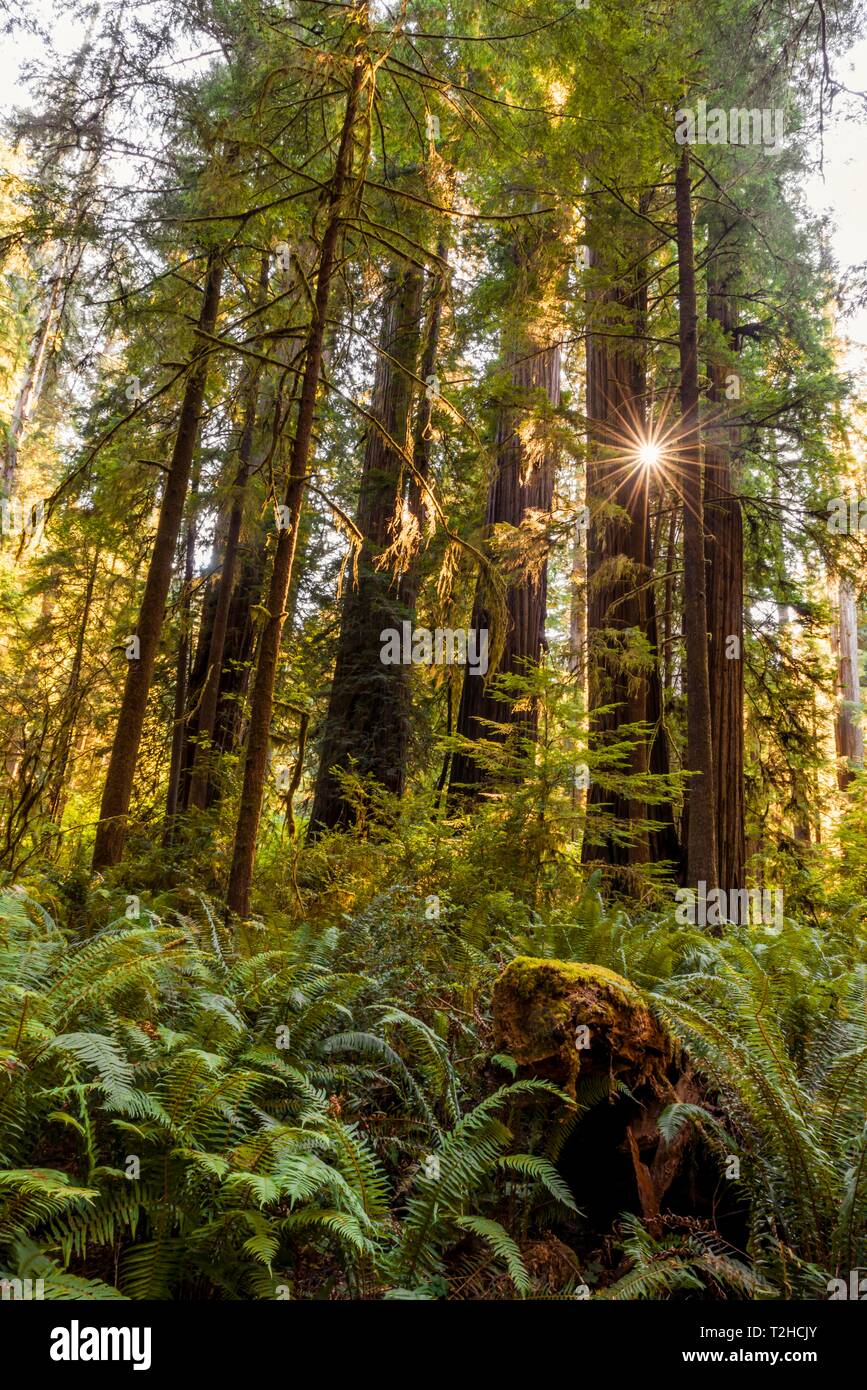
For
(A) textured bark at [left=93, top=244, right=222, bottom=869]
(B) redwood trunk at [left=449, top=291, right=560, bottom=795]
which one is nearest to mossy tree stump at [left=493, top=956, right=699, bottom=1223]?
(A) textured bark at [left=93, top=244, right=222, bottom=869]

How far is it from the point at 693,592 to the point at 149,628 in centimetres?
504

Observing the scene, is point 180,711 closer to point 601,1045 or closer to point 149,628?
point 149,628

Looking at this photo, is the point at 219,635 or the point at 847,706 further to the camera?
the point at 847,706

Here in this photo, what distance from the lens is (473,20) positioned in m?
6.66

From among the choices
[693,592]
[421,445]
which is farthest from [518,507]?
[693,592]

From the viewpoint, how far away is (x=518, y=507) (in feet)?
37.1

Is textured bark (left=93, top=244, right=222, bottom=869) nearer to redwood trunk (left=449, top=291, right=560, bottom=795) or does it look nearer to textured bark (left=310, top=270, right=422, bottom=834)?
textured bark (left=310, top=270, right=422, bottom=834)

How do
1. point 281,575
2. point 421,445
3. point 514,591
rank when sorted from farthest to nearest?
point 514,591 → point 421,445 → point 281,575

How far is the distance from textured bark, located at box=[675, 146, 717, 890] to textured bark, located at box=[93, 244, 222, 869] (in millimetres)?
4357

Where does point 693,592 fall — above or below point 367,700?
above

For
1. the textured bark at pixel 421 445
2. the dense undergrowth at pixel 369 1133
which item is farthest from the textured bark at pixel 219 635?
the dense undergrowth at pixel 369 1133

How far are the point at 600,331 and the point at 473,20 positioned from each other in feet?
9.46

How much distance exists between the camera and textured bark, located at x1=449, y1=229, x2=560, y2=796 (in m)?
8.45
